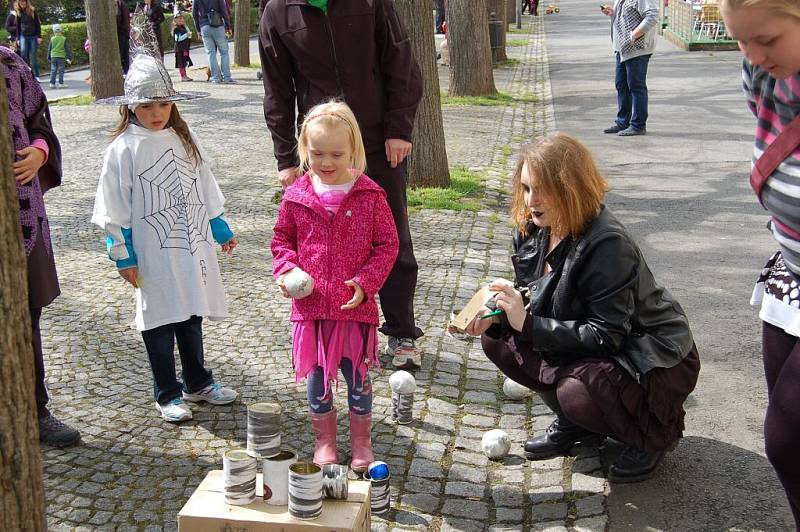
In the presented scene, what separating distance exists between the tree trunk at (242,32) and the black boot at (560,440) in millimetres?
16879

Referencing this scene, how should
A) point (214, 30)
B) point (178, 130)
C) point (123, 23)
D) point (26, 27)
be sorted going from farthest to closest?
point (26, 27), point (123, 23), point (214, 30), point (178, 130)

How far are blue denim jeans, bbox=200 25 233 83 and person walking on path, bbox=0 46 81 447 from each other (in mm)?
14039

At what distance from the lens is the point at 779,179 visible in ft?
7.88

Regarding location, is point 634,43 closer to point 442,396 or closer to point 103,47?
point 442,396

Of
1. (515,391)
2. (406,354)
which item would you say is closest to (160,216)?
(406,354)

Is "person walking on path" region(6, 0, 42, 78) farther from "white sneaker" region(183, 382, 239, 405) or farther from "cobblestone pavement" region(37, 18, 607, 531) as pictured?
"white sneaker" region(183, 382, 239, 405)

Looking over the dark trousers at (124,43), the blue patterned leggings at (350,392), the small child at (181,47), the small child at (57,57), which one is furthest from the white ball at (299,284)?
the small child at (57,57)

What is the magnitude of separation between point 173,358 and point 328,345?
0.98 meters

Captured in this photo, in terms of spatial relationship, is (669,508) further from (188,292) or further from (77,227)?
(77,227)

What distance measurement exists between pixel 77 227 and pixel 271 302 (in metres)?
2.72

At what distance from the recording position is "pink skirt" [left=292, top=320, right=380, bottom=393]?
3.64m

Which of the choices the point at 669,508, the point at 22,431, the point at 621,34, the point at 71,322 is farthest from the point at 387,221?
the point at 621,34

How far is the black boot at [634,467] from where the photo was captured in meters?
3.58

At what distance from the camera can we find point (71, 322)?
5.62m
